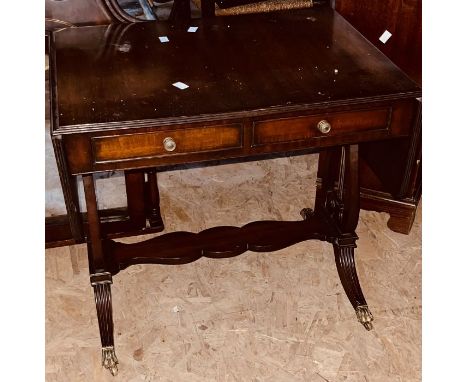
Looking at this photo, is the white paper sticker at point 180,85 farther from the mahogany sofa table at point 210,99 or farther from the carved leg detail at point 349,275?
the carved leg detail at point 349,275

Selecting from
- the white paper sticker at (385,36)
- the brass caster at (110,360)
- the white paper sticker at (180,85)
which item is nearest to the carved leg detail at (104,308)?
the brass caster at (110,360)

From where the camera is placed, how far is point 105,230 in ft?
9.59

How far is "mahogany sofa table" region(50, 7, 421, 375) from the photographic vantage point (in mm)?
1910

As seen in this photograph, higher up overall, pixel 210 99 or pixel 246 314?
pixel 210 99

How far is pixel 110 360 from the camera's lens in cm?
239

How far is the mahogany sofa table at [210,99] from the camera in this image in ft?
6.27

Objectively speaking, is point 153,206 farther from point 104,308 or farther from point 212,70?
point 212,70

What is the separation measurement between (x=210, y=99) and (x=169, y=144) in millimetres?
199

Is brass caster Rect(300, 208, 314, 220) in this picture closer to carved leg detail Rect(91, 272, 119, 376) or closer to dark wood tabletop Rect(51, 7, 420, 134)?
dark wood tabletop Rect(51, 7, 420, 134)

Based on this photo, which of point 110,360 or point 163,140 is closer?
point 163,140

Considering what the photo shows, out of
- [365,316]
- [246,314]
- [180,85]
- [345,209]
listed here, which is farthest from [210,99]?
[365,316]

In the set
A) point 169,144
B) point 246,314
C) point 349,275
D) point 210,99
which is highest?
point 210,99

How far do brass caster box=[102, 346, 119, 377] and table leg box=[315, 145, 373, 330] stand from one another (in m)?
1.02

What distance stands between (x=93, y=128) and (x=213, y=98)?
400 mm
